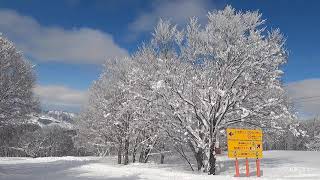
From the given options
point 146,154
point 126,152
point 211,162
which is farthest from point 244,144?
point 146,154

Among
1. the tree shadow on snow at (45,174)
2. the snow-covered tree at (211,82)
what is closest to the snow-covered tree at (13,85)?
the tree shadow on snow at (45,174)

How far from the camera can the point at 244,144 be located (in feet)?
70.3

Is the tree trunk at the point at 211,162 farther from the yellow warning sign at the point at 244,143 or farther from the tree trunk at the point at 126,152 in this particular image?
the tree trunk at the point at 126,152

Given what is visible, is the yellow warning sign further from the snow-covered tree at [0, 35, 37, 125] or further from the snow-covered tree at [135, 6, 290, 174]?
the snow-covered tree at [0, 35, 37, 125]

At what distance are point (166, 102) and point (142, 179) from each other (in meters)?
6.16

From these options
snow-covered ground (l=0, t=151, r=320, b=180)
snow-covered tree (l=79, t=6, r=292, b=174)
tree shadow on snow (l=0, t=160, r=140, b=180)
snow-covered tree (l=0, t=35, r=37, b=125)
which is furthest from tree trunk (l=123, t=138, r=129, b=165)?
snow-covered tree (l=79, t=6, r=292, b=174)

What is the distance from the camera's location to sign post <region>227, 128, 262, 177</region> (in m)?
20.8

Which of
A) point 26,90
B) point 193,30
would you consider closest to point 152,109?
point 193,30

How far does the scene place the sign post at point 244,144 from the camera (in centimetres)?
2083

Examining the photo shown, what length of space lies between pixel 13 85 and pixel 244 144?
16.2 metres

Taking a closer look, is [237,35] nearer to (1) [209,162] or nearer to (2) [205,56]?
(2) [205,56]

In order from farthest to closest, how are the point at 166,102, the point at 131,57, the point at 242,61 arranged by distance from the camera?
the point at 131,57
the point at 166,102
the point at 242,61

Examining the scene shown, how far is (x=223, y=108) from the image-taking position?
22203 mm

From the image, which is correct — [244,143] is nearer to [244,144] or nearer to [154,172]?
[244,144]
